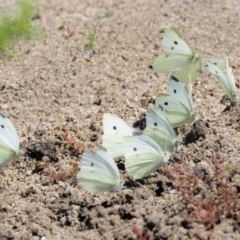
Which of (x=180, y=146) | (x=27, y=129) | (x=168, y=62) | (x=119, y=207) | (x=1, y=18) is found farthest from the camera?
(x=1, y=18)

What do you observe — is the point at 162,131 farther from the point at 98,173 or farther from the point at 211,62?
the point at 211,62

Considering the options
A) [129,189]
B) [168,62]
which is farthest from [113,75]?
[129,189]

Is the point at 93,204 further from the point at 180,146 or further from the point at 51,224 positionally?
the point at 180,146

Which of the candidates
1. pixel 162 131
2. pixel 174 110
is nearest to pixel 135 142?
pixel 162 131

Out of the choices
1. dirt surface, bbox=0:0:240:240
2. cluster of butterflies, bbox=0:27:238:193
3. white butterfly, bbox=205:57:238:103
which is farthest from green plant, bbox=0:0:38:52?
white butterfly, bbox=205:57:238:103

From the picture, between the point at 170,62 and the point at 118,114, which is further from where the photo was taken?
the point at 170,62
